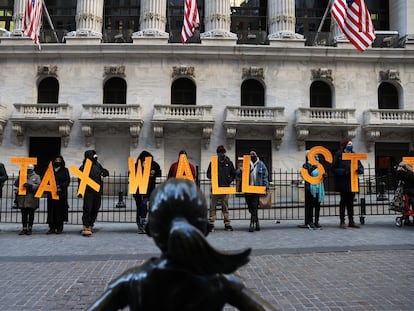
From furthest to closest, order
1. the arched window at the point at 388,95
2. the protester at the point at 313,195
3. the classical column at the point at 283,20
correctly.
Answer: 1. the arched window at the point at 388,95
2. the classical column at the point at 283,20
3. the protester at the point at 313,195

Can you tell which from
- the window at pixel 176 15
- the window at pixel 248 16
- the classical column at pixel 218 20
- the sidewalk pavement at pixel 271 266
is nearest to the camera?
the sidewalk pavement at pixel 271 266

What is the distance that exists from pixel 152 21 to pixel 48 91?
8604 mm

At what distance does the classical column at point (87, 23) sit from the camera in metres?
22.8

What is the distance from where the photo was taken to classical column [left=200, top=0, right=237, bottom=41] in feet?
75.3

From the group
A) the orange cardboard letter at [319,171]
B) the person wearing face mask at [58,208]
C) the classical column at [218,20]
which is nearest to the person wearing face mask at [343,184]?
the orange cardboard letter at [319,171]

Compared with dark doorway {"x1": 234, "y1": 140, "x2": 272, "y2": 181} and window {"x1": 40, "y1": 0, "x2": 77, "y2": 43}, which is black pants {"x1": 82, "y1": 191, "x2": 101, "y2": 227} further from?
window {"x1": 40, "y1": 0, "x2": 77, "y2": 43}

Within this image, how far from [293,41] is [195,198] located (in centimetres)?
2389

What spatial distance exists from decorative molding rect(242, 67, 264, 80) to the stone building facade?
72 millimetres

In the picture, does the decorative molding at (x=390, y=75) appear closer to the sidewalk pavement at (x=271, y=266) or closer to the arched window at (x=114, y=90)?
the sidewalk pavement at (x=271, y=266)

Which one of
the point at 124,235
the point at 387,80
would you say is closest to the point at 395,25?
the point at 387,80

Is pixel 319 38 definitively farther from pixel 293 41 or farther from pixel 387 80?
pixel 387 80

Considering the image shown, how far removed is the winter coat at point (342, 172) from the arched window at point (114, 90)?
17368 millimetres

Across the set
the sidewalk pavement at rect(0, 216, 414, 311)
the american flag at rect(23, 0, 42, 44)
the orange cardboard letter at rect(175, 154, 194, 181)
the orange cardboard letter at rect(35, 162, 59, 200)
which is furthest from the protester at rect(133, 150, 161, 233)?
the american flag at rect(23, 0, 42, 44)

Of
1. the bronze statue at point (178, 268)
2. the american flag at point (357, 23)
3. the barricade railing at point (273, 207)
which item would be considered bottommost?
the barricade railing at point (273, 207)
